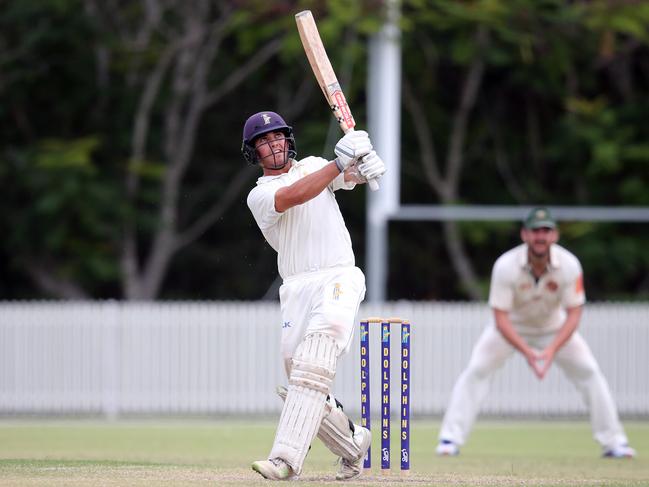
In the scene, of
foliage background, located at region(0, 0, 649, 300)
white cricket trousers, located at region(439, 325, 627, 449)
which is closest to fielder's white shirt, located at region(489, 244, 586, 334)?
white cricket trousers, located at region(439, 325, 627, 449)

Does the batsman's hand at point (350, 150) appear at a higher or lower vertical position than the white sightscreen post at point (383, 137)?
lower

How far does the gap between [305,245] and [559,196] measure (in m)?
13.4

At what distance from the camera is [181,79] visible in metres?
18.9

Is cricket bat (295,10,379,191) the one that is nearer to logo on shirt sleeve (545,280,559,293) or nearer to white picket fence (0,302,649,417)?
logo on shirt sleeve (545,280,559,293)

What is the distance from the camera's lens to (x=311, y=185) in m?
6.20

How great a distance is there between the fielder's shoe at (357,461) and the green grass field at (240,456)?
0.07 metres

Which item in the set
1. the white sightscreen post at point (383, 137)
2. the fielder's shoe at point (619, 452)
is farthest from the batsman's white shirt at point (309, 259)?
the white sightscreen post at point (383, 137)

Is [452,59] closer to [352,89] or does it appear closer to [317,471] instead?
[352,89]

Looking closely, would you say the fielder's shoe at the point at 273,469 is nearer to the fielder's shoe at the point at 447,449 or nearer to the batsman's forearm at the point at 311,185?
the batsman's forearm at the point at 311,185

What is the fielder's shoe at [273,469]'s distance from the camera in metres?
6.07

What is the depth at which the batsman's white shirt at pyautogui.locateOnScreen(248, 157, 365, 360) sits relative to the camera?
6.39m

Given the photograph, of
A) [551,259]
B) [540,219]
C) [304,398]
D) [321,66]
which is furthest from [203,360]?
[304,398]

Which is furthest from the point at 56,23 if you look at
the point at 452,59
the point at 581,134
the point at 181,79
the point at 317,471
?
the point at 317,471

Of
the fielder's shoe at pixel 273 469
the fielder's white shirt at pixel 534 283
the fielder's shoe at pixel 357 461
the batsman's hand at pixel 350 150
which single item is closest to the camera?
the fielder's shoe at pixel 273 469
